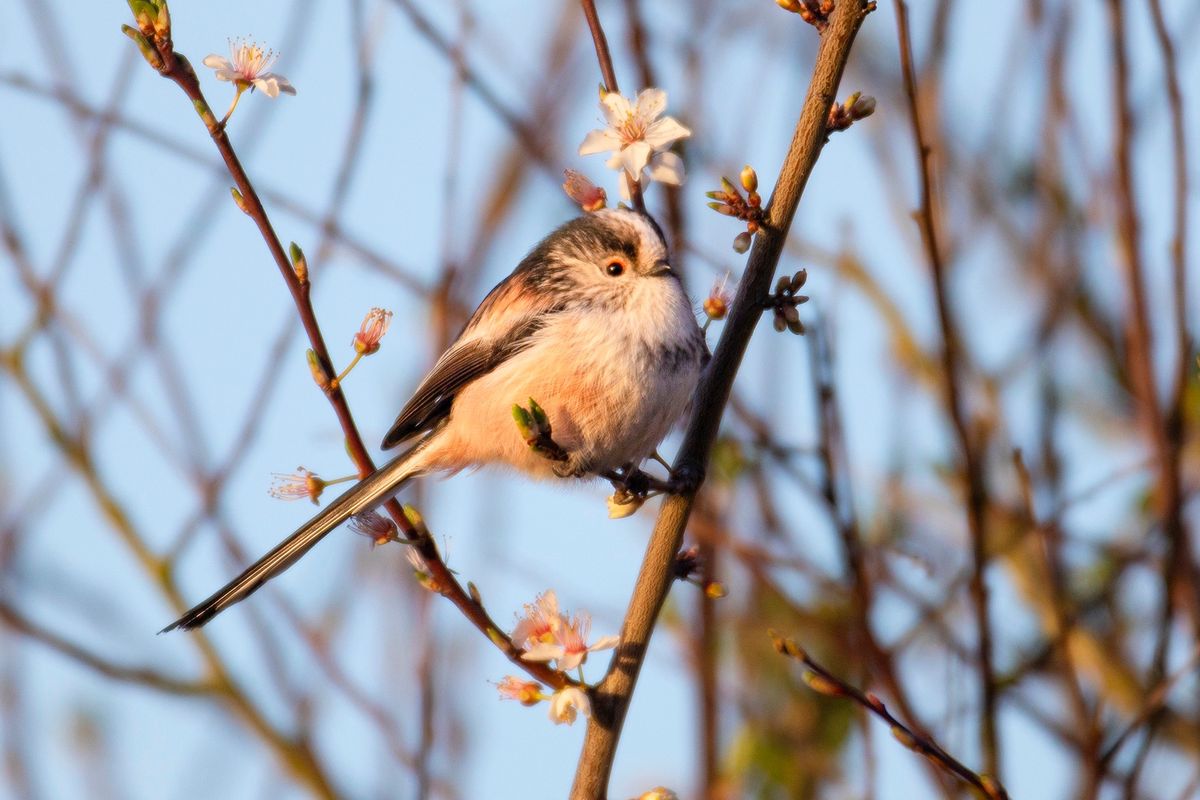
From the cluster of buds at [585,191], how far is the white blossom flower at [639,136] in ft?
0.42

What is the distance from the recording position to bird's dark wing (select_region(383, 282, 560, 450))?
3.28 metres

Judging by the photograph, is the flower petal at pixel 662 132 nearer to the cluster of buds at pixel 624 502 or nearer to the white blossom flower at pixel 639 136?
the white blossom flower at pixel 639 136

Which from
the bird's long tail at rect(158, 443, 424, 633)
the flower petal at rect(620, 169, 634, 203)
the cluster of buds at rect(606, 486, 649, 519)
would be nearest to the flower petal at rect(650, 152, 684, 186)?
the flower petal at rect(620, 169, 634, 203)

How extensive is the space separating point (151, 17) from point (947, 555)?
3286 millimetres

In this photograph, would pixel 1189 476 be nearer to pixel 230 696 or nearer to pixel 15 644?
pixel 230 696

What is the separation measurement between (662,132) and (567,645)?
962 mm

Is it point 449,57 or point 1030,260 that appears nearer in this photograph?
point 449,57

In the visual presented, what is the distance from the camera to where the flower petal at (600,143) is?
8.21 ft

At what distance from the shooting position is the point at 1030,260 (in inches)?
172

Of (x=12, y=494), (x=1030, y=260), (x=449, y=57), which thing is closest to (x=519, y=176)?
(x=449, y=57)

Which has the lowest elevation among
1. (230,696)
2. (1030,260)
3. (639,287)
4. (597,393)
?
(230,696)

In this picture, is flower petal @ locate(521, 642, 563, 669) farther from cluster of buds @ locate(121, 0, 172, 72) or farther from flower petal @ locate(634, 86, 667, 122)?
cluster of buds @ locate(121, 0, 172, 72)

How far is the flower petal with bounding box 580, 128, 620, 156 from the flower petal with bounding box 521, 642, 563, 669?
0.91 m

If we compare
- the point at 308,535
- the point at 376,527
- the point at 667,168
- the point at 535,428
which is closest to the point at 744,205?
the point at 667,168
